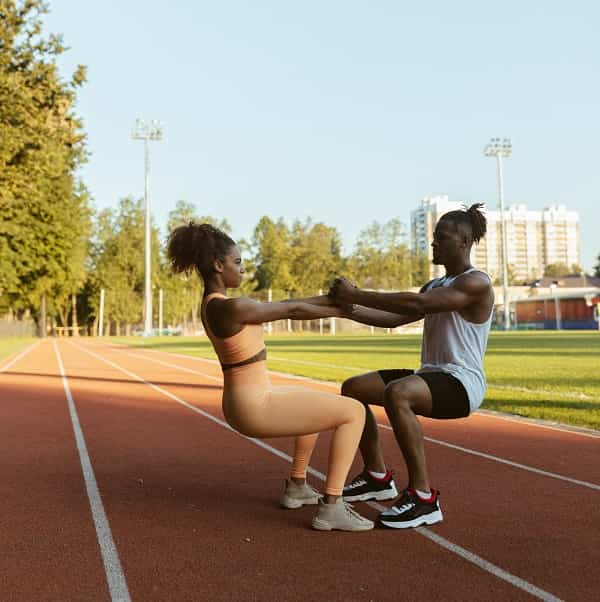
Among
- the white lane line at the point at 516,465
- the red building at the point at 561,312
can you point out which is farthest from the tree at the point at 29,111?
the red building at the point at 561,312

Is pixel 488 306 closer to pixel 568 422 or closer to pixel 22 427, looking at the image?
pixel 568 422

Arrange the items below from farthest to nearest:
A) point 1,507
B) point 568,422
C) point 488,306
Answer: point 568,422 < point 1,507 < point 488,306

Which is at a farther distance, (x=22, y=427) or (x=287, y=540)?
(x=22, y=427)

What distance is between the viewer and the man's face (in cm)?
482

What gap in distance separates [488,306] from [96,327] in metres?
85.5

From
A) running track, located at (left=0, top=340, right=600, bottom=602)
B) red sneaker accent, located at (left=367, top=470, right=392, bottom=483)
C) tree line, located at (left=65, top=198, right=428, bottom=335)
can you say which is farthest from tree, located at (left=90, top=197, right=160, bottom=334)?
red sneaker accent, located at (left=367, top=470, right=392, bottom=483)

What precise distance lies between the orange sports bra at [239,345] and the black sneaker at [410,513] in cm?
113

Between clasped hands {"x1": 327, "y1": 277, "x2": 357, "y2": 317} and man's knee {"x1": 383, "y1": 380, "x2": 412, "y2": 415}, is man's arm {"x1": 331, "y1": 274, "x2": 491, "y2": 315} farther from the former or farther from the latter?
man's knee {"x1": 383, "y1": 380, "x2": 412, "y2": 415}

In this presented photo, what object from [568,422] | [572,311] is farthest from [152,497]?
[572,311]

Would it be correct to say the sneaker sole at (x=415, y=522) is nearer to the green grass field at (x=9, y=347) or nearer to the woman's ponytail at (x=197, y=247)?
the woman's ponytail at (x=197, y=247)

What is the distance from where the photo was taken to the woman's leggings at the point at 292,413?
451 centimetres

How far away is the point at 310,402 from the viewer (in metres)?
4.59

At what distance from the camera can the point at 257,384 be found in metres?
4.51

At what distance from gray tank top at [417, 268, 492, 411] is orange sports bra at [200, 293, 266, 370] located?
1.08 meters
